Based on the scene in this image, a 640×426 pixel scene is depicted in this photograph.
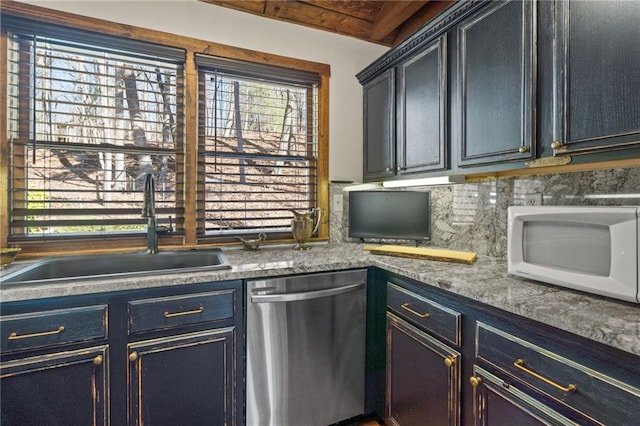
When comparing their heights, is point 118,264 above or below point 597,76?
below

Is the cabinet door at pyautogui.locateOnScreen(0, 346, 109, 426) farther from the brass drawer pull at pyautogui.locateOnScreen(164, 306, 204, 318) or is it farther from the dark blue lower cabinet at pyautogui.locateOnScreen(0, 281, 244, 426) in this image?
the brass drawer pull at pyautogui.locateOnScreen(164, 306, 204, 318)

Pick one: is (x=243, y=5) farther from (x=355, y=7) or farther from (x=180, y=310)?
(x=180, y=310)

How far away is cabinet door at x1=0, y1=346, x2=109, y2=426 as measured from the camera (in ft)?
3.83

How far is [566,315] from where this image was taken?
0.87 m

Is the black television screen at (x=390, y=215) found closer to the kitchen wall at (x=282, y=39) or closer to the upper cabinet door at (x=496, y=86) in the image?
the kitchen wall at (x=282, y=39)

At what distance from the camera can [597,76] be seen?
107 cm

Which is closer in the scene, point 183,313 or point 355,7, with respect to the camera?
point 183,313

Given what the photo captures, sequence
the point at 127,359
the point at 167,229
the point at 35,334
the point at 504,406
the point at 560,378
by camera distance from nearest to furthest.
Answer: the point at 560,378 < the point at 504,406 < the point at 35,334 < the point at 127,359 < the point at 167,229

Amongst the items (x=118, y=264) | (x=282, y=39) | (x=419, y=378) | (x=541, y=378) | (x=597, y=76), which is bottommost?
(x=419, y=378)

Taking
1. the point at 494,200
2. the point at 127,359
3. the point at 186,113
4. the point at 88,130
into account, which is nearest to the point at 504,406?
the point at 494,200

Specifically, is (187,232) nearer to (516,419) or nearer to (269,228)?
(269,228)

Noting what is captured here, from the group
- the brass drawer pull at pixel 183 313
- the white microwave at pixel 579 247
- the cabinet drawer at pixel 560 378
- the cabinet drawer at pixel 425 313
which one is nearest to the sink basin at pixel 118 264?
the brass drawer pull at pixel 183 313

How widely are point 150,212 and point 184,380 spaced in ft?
3.06

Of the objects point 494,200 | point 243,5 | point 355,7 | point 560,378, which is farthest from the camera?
point 355,7
